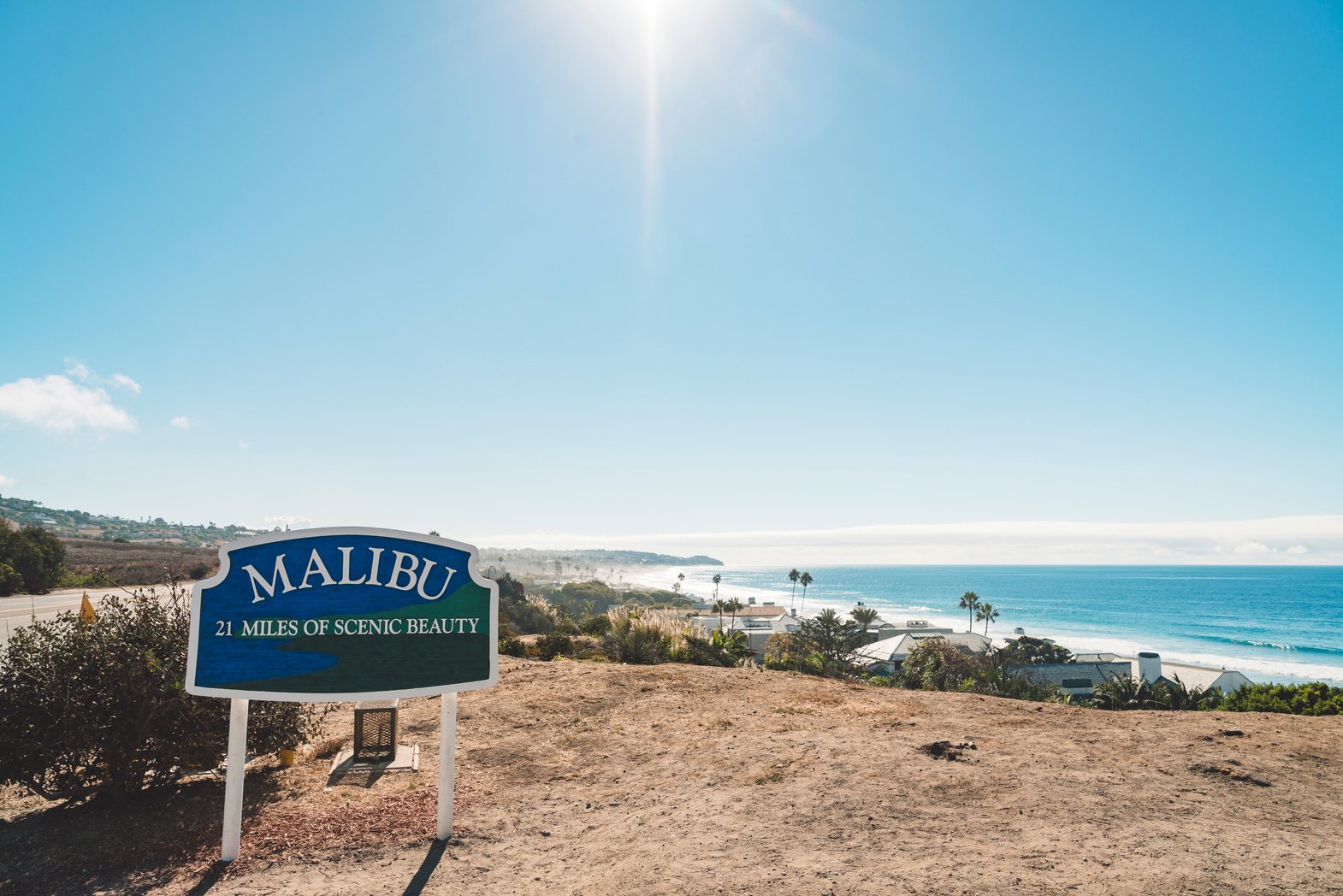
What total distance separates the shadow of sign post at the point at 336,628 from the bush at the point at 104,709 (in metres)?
0.94

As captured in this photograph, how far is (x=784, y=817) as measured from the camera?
5500 mm

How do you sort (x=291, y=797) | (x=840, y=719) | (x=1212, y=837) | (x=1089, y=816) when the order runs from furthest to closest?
(x=840, y=719)
(x=291, y=797)
(x=1089, y=816)
(x=1212, y=837)

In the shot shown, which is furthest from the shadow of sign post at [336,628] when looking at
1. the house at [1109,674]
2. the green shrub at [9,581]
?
the house at [1109,674]

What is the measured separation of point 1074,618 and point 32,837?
140024 millimetres

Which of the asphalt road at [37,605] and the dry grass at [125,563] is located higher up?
the dry grass at [125,563]

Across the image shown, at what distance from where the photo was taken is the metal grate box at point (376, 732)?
766cm

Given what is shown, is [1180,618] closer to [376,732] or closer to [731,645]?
[731,645]

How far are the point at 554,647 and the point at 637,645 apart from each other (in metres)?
2.39

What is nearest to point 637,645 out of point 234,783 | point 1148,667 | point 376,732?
point 376,732

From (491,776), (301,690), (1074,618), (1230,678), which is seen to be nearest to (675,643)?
(491,776)

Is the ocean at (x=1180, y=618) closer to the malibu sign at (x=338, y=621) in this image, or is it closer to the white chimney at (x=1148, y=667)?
the white chimney at (x=1148, y=667)

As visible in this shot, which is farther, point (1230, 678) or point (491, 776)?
point (1230, 678)

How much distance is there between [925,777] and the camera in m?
6.27

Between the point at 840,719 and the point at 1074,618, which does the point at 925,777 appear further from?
the point at 1074,618
